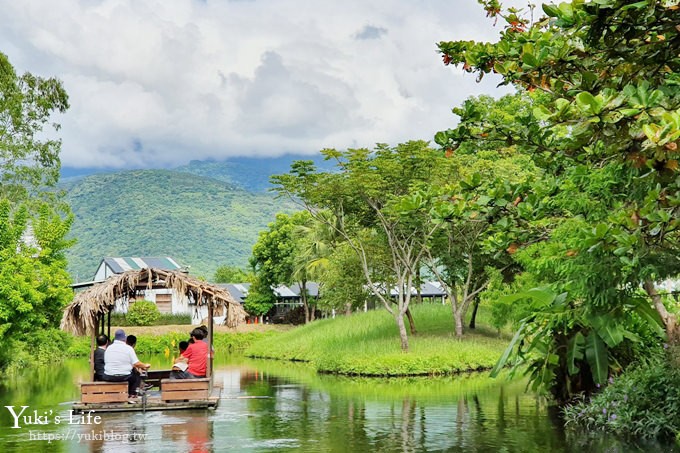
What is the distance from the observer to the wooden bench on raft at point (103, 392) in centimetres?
1681

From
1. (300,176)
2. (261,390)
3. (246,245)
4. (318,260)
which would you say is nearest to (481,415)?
(261,390)

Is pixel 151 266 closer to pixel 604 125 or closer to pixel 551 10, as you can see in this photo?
pixel 551 10

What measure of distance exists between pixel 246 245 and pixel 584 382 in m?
152

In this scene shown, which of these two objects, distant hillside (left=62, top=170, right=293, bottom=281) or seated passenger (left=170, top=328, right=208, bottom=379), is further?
distant hillside (left=62, top=170, right=293, bottom=281)

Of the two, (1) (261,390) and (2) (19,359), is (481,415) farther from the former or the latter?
(2) (19,359)

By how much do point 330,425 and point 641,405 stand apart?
572 centimetres

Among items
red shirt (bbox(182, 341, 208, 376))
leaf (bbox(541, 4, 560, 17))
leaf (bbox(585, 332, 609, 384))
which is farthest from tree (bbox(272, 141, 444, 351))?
leaf (bbox(541, 4, 560, 17))

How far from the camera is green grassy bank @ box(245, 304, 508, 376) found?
30.8 meters

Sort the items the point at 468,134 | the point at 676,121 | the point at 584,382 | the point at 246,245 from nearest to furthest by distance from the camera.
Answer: the point at 676,121 < the point at 468,134 < the point at 584,382 < the point at 246,245

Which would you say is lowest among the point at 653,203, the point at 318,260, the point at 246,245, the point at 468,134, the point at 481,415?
the point at 481,415

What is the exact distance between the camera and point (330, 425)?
52.6 ft

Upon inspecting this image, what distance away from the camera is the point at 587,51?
7.17 m

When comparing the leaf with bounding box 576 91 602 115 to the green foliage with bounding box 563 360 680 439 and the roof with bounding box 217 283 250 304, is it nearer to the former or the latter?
the green foliage with bounding box 563 360 680 439

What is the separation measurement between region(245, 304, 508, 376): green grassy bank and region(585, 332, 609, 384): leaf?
15710 mm
